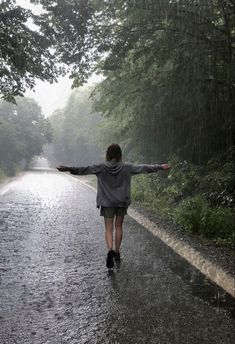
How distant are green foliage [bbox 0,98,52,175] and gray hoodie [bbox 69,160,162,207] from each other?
44.8 metres

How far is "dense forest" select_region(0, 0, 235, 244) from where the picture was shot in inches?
412

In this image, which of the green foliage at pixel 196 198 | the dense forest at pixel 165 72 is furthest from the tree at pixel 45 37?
the green foliage at pixel 196 198

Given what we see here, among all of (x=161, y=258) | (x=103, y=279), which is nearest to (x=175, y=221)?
(x=161, y=258)

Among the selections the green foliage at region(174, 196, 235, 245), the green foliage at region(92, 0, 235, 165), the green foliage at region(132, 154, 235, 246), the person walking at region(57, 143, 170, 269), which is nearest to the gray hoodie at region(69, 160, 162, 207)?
the person walking at region(57, 143, 170, 269)

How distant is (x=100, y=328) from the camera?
152 inches

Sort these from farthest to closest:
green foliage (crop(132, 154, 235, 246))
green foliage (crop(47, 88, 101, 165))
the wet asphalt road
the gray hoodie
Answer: green foliage (crop(47, 88, 101, 165))
green foliage (crop(132, 154, 235, 246))
the gray hoodie
the wet asphalt road

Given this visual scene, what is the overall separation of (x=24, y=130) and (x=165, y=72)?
2077 inches

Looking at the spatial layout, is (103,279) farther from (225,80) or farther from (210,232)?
(225,80)

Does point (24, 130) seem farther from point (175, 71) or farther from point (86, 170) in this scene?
point (86, 170)

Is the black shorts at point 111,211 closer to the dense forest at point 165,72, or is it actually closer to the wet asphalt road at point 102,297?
the wet asphalt road at point 102,297

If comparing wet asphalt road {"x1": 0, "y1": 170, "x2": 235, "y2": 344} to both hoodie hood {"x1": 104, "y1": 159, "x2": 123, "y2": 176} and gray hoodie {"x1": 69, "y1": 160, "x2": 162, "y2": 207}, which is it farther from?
hoodie hood {"x1": 104, "y1": 159, "x2": 123, "y2": 176}

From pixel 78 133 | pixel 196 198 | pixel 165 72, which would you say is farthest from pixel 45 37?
pixel 78 133

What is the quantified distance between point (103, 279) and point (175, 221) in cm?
445

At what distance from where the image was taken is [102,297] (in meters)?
4.74
